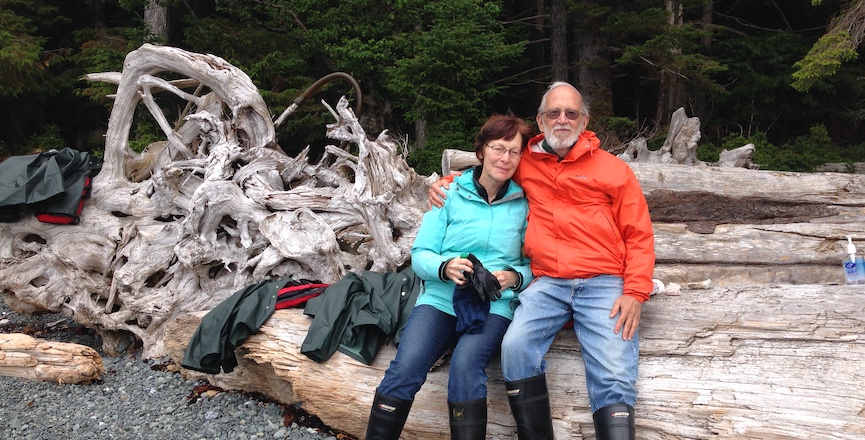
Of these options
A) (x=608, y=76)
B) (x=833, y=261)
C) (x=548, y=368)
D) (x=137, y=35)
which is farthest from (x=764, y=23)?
(x=548, y=368)

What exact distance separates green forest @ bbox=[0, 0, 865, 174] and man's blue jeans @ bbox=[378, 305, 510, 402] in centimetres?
635

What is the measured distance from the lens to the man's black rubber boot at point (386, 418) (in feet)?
10.5

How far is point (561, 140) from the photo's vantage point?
3.39 metres

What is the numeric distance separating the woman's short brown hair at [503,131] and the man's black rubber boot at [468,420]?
1320mm

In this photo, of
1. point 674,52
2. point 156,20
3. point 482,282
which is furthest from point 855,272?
point 156,20

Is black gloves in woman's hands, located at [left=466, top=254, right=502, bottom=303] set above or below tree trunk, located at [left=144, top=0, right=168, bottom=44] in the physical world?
below

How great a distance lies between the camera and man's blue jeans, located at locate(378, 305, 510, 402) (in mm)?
3174

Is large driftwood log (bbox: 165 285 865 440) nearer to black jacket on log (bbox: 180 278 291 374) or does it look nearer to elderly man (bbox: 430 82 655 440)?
elderly man (bbox: 430 82 655 440)

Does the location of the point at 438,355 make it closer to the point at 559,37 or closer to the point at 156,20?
the point at 559,37

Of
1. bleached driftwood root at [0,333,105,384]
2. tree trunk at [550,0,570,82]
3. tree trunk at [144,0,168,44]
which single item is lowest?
bleached driftwood root at [0,333,105,384]

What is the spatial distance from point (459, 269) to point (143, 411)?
2845 millimetres

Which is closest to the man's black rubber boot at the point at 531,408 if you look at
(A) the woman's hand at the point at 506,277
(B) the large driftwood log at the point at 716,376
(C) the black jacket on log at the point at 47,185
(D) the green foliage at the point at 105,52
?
(B) the large driftwood log at the point at 716,376

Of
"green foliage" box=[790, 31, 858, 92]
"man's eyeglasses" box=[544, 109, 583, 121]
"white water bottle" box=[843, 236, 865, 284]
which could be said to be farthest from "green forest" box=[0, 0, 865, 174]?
"man's eyeglasses" box=[544, 109, 583, 121]

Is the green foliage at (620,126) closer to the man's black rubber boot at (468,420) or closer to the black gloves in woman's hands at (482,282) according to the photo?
the black gloves in woman's hands at (482,282)
